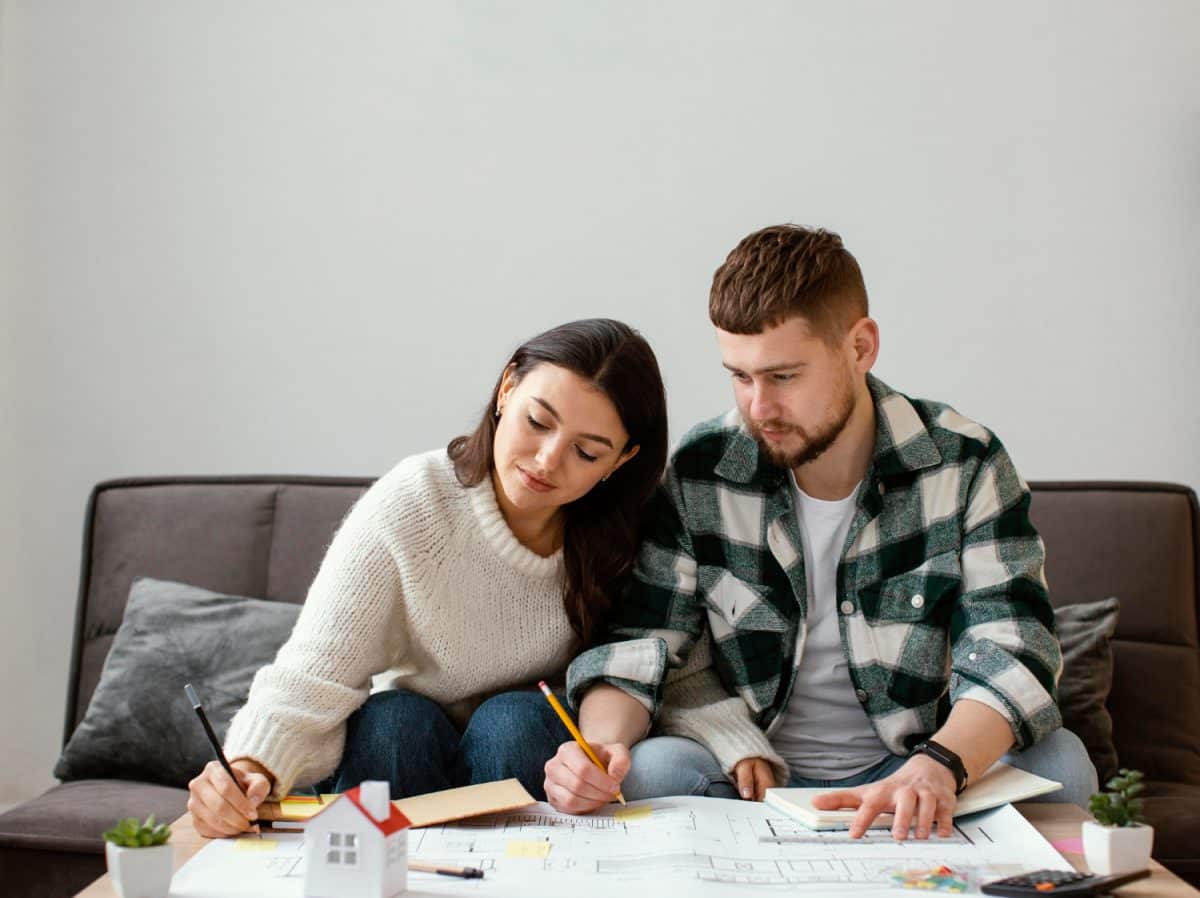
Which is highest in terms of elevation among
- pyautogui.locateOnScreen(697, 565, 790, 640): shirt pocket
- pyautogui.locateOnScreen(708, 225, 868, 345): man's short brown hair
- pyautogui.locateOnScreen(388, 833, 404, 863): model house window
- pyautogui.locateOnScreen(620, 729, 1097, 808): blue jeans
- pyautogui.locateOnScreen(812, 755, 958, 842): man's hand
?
pyautogui.locateOnScreen(708, 225, 868, 345): man's short brown hair

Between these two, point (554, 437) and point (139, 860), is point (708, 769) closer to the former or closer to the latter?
point (554, 437)

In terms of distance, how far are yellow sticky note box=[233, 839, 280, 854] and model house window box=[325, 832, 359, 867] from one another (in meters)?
0.18

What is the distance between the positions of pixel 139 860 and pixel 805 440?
958 mm

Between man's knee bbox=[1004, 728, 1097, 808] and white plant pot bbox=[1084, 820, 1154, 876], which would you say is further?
man's knee bbox=[1004, 728, 1097, 808]

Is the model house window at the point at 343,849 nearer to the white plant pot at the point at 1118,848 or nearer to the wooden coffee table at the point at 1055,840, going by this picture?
the wooden coffee table at the point at 1055,840

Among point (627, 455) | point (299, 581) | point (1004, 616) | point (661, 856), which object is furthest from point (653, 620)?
point (299, 581)

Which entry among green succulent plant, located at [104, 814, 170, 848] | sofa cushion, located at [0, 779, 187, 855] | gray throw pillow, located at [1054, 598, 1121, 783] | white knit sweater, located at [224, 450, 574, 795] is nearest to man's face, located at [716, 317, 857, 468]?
white knit sweater, located at [224, 450, 574, 795]

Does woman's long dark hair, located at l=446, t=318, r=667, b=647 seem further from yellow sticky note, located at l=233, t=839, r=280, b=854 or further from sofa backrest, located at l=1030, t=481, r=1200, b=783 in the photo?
sofa backrest, located at l=1030, t=481, r=1200, b=783

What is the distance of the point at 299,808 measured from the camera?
132cm

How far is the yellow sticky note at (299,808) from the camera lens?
1.29 metres

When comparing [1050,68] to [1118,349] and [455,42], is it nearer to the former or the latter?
[1118,349]

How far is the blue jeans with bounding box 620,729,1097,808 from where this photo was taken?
4.84ft

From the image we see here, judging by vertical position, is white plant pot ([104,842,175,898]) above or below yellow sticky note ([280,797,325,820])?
above

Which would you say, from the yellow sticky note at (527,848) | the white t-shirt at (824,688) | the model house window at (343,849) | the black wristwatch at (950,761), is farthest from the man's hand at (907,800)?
the model house window at (343,849)
